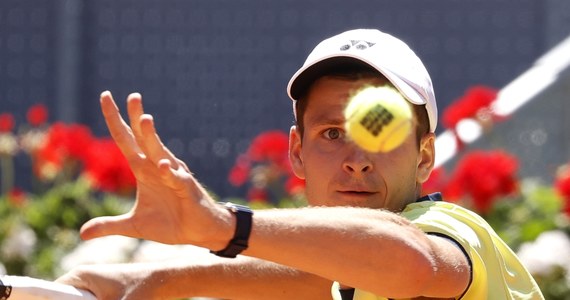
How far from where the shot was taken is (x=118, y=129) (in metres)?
2.66

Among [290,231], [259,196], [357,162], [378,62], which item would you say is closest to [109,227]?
[290,231]

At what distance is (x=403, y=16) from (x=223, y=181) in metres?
2.02

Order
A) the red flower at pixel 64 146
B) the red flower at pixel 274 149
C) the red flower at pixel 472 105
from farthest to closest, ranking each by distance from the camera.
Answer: the red flower at pixel 64 146 < the red flower at pixel 274 149 < the red flower at pixel 472 105

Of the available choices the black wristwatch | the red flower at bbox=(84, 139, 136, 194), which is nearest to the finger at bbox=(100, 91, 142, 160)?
the black wristwatch

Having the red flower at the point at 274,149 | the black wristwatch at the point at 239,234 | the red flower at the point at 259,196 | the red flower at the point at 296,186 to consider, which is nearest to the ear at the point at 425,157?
the black wristwatch at the point at 239,234

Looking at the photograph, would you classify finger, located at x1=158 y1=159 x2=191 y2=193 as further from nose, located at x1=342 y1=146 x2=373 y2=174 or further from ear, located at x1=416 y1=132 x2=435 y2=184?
ear, located at x1=416 y1=132 x2=435 y2=184

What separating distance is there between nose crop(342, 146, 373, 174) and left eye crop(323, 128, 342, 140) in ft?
0.29

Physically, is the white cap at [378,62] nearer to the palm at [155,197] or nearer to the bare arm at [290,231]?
the bare arm at [290,231]

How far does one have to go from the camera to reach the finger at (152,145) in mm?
2508

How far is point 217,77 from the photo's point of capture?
11148 mm

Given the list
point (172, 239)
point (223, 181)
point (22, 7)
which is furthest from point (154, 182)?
point (22, 7)

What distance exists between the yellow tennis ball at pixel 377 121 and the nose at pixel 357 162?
118mm

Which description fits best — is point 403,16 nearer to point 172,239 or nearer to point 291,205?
point 291,205

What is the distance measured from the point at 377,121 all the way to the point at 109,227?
2.01 ft
